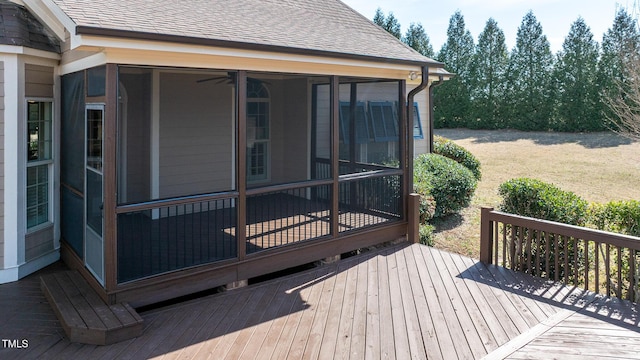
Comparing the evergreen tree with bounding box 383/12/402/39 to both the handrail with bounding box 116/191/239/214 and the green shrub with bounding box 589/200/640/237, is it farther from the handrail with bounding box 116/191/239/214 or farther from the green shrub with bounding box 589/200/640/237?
the handrail with bounding box 116/191/239/214

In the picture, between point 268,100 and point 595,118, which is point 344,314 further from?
point 595,118

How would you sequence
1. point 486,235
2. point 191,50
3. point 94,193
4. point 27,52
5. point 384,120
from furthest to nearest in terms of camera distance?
A: point 384,120 → point 486,235 → point 27,52 → point 94,193 → point 191,50

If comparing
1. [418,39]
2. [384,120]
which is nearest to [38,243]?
[384,120]

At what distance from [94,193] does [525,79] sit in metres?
24.2

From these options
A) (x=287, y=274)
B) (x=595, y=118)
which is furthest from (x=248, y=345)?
(x=595, y=118)

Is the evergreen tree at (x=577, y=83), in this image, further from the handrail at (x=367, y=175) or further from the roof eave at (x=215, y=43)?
the roof eave at (x=215, y=43)

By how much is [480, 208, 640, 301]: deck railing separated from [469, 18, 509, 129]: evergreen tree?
1999cm

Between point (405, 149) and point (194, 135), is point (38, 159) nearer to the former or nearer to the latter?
point (194, 135)

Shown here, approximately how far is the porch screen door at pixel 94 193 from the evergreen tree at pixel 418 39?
25.3 metres

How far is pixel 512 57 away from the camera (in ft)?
84.7

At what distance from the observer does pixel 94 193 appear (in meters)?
5.28

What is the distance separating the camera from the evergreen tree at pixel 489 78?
85.3 feet

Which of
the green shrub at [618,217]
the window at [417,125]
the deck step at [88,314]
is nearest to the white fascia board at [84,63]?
the deck step at [88,314]

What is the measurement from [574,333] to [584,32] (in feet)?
77.3
